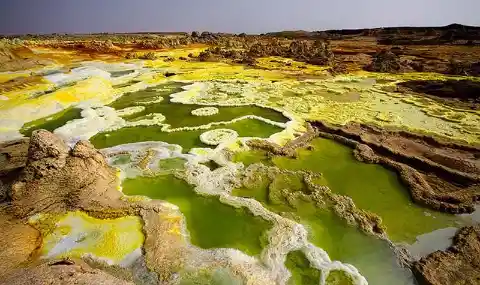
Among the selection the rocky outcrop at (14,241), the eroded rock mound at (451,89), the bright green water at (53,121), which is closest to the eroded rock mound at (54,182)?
the rocky outcrop at (14,241)

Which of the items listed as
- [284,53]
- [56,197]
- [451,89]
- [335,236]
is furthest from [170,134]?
[284,53]

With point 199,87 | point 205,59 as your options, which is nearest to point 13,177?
point 199,87

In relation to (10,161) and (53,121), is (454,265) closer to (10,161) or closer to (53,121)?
(10,161)

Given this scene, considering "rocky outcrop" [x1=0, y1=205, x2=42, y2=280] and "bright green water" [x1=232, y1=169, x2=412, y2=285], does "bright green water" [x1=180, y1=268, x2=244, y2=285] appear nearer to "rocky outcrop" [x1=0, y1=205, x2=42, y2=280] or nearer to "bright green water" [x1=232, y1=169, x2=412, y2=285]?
"bright green water" [x1=232, y1=169, x2=412, y2=285]

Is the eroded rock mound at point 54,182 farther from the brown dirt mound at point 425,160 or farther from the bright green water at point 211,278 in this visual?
the brown dirt mound at point 425,160

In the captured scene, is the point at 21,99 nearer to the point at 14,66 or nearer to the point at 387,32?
the point at 14,66
